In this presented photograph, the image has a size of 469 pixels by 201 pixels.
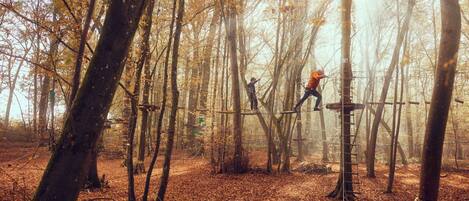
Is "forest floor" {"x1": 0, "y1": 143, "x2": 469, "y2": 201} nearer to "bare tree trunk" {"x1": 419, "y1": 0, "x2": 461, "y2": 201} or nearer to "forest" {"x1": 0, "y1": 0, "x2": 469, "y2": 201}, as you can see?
"forest" {"x1": 0, "y1": 0, "x2": 469, "y2": 201}

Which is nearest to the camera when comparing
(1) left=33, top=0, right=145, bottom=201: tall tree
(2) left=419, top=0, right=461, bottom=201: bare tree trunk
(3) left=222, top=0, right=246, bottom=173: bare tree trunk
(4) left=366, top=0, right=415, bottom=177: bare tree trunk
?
(1) left=33, top=0, right=145, bottom=201: tall tree

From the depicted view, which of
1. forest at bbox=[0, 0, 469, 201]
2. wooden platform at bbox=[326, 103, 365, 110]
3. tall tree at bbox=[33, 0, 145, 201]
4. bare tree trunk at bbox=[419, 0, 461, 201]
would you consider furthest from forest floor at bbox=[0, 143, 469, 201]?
tall tree at bbox=[33, 0, 145, 201]

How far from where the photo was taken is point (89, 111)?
2.92 metres

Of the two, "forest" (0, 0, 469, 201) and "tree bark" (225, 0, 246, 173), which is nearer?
"forest" (0, 0, 469, 201)

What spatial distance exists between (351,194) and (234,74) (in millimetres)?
6720

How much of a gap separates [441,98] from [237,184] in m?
7.69

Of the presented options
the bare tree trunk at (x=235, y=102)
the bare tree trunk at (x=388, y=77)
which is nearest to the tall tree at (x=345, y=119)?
the bare tree trunk at (x=388, y=77)

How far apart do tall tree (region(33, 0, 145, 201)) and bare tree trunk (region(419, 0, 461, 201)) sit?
4.92 metres

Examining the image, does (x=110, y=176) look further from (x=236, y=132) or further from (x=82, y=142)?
(x=82, y=142)

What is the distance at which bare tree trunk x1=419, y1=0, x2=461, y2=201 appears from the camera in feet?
17.9

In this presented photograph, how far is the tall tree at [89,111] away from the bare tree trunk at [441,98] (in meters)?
4.92

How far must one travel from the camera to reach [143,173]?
44.8ft

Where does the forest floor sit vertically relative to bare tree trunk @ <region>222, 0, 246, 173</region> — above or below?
below

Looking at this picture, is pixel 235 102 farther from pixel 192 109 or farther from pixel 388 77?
pixel 388 77
